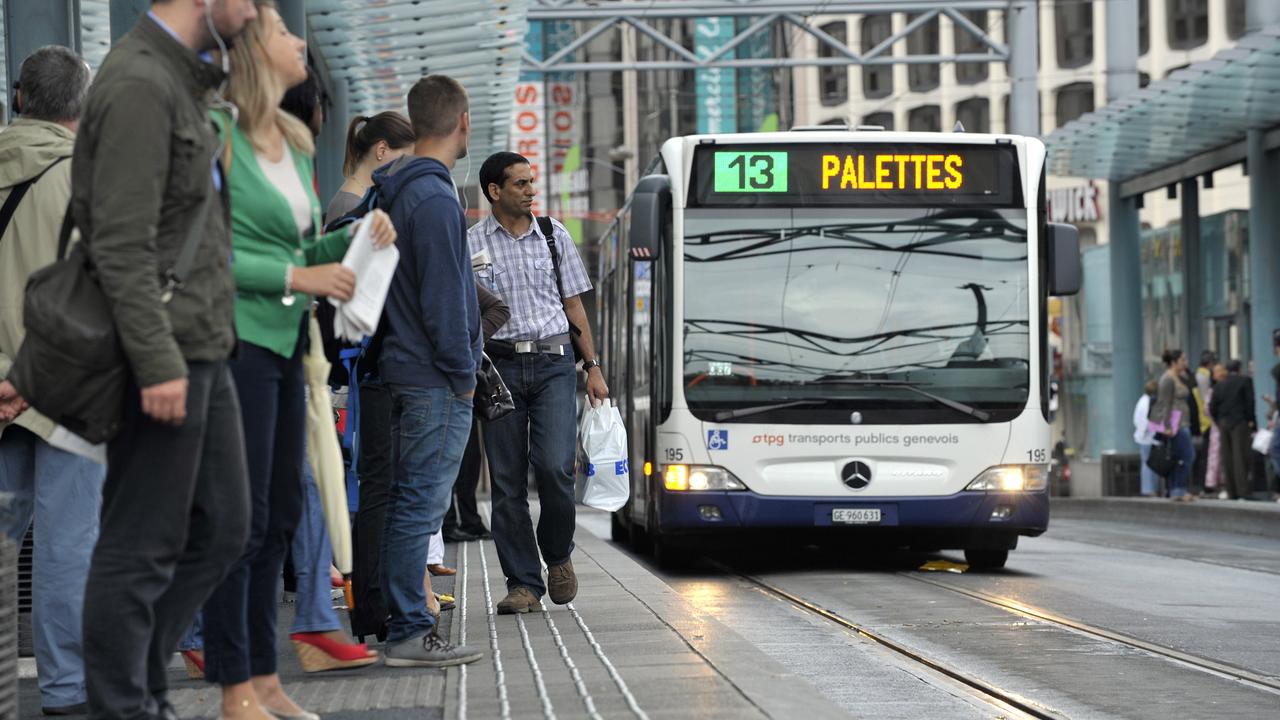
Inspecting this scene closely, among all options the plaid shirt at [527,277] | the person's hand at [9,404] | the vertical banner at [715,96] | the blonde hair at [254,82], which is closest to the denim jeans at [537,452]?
the plaid shirt at [527,277]

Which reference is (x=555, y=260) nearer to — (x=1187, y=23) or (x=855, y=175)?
(x=855, y=175)

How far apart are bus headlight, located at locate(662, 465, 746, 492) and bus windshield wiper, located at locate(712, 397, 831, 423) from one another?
317 millimetres

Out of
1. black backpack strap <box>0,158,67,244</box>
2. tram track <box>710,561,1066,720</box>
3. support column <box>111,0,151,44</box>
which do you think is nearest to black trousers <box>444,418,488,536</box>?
tram track <box>710,561,1066,720</box>

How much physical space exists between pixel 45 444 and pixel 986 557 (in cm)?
880

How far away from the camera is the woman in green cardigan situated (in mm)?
4918

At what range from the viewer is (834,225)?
1327cm

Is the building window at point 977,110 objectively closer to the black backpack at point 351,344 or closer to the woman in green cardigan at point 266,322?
the black backpack at point 351,344

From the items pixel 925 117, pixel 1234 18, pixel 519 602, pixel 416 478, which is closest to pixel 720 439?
pixel 519 602

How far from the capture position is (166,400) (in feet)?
13.9

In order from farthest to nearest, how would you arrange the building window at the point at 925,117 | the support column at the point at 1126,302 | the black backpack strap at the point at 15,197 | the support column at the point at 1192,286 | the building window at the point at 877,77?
the building window at the point at 925,117
the building window at the point at 877,77
the support column at the point at 1126,302
the support column at the point at 1192,286
the black backpack strap at the point at 15,197

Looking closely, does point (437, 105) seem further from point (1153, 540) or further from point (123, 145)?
point (1153, 540)

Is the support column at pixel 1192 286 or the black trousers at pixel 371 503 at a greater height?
the support column at pixel 1192 286

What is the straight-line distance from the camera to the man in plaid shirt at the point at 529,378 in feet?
28.1

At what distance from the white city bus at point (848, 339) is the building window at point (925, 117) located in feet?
216
